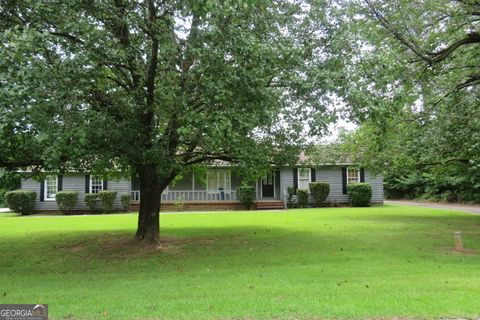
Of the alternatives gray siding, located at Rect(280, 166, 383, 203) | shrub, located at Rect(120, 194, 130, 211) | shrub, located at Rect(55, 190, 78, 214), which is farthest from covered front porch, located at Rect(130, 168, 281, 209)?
shrub, located at Rect(55, 190, 78, 214)

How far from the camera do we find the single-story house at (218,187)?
1028 inches

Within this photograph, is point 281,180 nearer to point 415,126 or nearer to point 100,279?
point 415,126

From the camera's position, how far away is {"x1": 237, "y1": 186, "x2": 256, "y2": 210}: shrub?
25688 mm

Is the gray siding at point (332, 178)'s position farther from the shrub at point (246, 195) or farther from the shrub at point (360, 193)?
the shrub at point (246, 195)

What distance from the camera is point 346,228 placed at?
14.6 m

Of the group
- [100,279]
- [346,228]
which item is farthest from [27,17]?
[346,228]

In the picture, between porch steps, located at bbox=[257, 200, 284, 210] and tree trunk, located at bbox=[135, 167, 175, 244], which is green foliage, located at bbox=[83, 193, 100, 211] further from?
tree trunk, located at bbox=[135, 167, 175, 244]

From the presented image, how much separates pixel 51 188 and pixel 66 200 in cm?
220

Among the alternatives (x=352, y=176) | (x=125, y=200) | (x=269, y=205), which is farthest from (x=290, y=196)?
(x=125, y=200)

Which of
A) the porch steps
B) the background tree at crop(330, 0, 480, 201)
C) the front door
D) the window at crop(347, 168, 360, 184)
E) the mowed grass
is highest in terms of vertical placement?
the background tree at crop(330, 0, 480, 201)

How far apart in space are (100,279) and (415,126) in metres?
11.2

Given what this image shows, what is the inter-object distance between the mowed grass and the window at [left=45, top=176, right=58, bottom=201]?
11.7 metres

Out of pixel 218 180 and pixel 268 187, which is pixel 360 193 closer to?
pixel 268 187

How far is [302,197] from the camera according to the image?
26.2 meters
